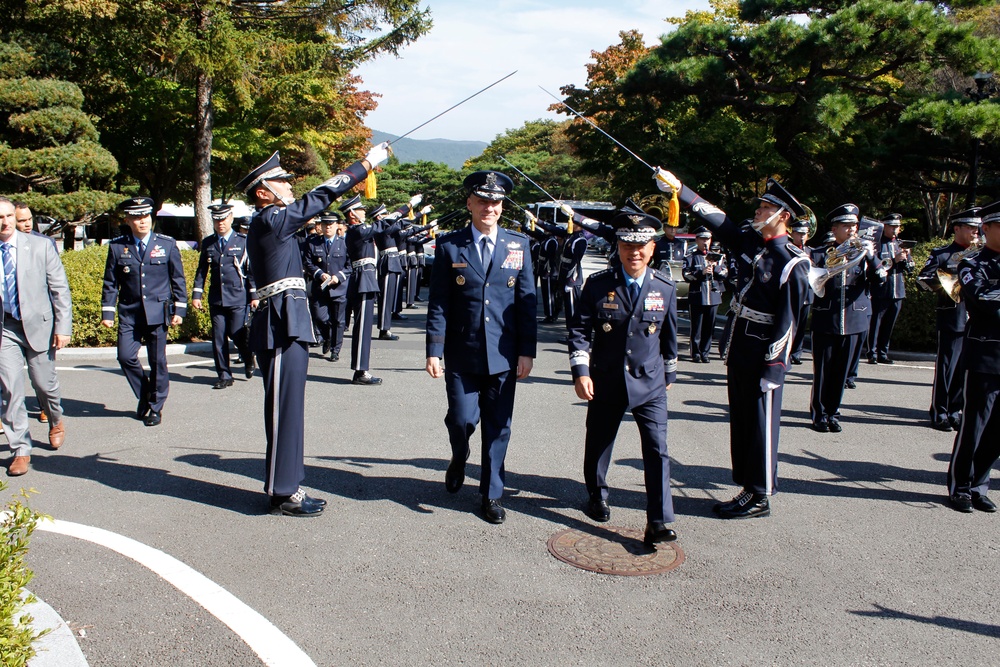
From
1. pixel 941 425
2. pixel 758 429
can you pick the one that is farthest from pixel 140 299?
pixel 941 425

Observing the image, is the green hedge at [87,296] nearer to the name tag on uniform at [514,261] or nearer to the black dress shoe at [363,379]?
the black dress shoe at [363,379]

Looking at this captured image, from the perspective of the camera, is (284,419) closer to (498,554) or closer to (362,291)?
(498,554)

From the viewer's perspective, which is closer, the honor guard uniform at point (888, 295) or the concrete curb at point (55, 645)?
the concrete curb at point (55, 645)

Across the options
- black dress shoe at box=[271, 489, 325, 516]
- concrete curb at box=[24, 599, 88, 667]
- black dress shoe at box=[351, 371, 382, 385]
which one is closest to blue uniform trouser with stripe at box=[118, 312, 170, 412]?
black dress shoe at box=[351, 371, 382, 385]

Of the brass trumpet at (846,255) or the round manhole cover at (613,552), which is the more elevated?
the brass trumpet at (846,255)

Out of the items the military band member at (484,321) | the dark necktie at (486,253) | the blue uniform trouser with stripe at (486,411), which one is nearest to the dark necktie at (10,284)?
the military band member at (484,321)

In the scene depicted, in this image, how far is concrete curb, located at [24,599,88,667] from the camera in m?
3.24

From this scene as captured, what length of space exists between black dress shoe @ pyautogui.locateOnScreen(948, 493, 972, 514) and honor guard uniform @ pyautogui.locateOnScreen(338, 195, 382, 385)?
581 centimetres

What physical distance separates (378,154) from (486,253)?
0.92 m

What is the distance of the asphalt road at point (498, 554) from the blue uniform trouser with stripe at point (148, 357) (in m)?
0.29

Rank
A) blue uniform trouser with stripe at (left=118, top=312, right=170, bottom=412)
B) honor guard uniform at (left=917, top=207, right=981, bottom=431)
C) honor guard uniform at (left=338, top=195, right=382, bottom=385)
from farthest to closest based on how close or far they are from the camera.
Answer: honor guard uniform at (left=338, top=195, right=382, bottom=385), honor guard uniform at (left=917, top=207, right=981, bottom=431), blue uniform trouser with stripe at (left=118, top=312, right=170, bottom=412)

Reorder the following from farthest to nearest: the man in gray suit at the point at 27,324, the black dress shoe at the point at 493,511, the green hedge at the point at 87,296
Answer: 1. the green hedge at the point at 87,296
2. the man in gray suit at the point at 27,324
3. the black dress shoe at the point at 493,511

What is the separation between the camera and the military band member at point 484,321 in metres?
5.14

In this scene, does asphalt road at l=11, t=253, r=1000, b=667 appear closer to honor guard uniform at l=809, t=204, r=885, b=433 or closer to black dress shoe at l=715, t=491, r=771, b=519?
A: black dress shoe at l=715, t=491, r=771, b=519
